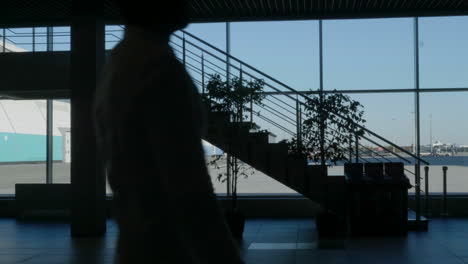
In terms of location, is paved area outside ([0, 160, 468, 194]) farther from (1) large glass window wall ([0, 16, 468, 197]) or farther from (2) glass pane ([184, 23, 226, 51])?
(2) glass pane ([184, 23, 226, 51])

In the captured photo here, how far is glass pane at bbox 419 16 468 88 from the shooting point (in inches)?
420

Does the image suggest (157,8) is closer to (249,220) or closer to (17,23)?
(249,220)

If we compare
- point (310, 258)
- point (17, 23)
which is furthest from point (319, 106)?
point (17, 23)

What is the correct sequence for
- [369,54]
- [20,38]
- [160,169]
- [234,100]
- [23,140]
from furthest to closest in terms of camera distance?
[23,140]
[20,38]
[369,54]
[234,100]
[160,169]

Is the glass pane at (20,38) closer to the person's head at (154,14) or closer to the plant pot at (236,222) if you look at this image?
the plant pot at (236,222)

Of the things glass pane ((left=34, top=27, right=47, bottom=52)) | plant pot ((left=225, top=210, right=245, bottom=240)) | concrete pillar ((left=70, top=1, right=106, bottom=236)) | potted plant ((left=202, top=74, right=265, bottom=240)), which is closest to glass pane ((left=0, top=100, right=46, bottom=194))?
glass pane ((left=34, top=27, right=47, bottom=52))

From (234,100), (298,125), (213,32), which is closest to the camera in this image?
(234,100)

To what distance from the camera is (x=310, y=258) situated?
6.86 metres

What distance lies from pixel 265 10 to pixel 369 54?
2278 millimetres

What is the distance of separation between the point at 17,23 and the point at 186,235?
1139 centimetres

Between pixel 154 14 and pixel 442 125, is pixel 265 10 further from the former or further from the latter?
pixel 154 14

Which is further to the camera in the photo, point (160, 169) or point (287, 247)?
point (287, 247)

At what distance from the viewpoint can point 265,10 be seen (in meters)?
10.5

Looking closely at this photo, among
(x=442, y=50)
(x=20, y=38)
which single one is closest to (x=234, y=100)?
(x=442, y=50)
